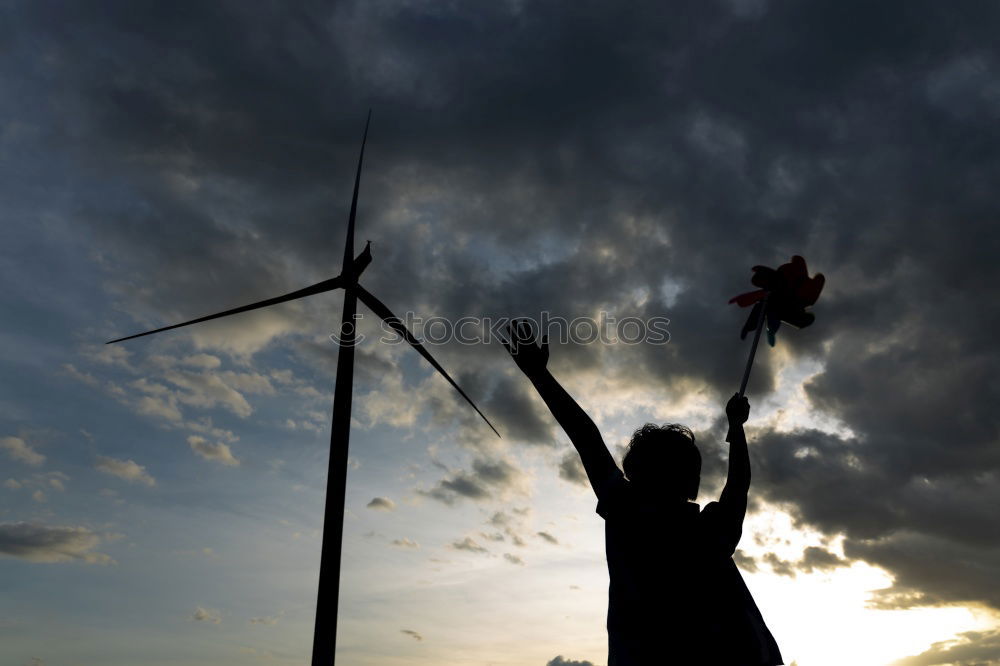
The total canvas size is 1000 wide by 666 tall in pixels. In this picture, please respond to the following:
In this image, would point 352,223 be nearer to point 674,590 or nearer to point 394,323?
point 394,323

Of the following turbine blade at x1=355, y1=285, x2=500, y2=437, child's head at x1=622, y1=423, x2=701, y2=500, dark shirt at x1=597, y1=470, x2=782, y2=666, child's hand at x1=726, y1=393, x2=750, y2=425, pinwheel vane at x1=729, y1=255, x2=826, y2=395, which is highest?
turbine blade at x1=355, y1=285, x2=500, y2=437

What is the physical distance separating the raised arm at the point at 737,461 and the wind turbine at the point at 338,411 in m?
18.6

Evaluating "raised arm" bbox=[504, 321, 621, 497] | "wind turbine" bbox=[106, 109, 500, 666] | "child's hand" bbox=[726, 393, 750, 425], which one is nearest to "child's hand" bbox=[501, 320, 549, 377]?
"raised arm" bbox=[504, 321, 621, 497]

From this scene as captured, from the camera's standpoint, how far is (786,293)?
799cm

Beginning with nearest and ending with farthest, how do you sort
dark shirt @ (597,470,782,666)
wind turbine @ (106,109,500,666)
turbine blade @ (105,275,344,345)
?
dark shirt @ (597,470,782,666)
wind turbine @ (106,109,500,666)
turbine blade @ (105,275,344,345)

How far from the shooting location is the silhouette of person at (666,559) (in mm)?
5539

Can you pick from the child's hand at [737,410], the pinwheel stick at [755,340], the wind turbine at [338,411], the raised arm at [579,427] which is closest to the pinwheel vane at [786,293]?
the pinwheel stick at [755,340]

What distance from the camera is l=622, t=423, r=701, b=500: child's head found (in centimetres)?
593

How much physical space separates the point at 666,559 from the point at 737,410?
1.67 metres

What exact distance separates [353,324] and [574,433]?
25.2 meters

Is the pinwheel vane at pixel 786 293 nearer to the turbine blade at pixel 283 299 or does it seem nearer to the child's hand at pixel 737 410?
the child's hand at pixel 737 410

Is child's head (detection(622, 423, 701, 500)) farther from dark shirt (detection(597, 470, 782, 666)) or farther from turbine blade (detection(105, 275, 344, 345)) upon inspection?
turbine blade (detection(105, 275, 344, 345))

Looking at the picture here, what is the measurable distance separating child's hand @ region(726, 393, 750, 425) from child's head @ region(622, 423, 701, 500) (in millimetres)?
661

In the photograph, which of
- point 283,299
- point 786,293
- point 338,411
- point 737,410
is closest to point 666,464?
point 737,410
